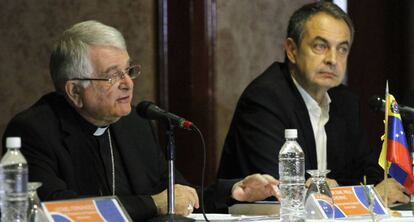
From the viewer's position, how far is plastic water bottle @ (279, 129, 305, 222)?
2.80 metres

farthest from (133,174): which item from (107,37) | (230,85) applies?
(230,85)

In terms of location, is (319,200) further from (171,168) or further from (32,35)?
(32,35)

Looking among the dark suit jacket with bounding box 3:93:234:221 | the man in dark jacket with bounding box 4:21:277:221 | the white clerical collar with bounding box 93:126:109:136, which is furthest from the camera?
the white clerical collar with bounding box 93:126:109:136

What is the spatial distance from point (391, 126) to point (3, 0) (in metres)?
2.08

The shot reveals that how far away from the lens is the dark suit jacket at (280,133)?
3787mm

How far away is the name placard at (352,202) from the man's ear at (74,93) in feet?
3.69

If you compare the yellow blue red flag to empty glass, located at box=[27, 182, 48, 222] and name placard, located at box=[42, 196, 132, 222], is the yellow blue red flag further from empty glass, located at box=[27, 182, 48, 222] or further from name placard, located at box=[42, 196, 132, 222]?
empty glass, located at box=[27, 182, 48, 222]

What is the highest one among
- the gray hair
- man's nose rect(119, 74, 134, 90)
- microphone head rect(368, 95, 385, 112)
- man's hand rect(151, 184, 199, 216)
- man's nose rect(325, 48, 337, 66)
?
the gray hair

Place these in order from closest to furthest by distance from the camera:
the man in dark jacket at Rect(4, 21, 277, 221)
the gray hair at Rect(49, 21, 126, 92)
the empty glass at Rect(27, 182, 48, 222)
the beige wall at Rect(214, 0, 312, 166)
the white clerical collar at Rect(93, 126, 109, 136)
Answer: the empty glass at Rect(27, 182, 48, 222) < the man in dark jacket at Rect(4, 21, 277, 221) < the gray hair at Rect(49, 21, 126, 92) < the white clerical collar at Rect(93, 126, 109, 136) < the beige wall at Rect(214, 0, 312, 166)

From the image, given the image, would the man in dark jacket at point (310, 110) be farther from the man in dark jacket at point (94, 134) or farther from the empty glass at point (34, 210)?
the empty glass at point (34, 210)

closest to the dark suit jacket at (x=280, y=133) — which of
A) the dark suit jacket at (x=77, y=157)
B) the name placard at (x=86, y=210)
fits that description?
the dark suit jacket at (x=77, y=157)

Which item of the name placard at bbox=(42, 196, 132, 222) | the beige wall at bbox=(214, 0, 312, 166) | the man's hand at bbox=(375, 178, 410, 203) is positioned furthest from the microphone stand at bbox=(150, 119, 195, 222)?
the beige wall at bbox=(214, 0, 312, 166)

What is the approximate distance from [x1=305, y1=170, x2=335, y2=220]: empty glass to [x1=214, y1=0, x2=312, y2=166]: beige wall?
193cm

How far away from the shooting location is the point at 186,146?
15.3 ft
